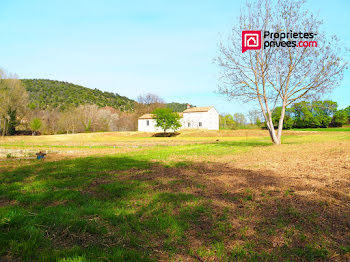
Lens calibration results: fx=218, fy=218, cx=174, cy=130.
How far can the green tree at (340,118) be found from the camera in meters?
65.2

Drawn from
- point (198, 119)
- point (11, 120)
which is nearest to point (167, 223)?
point (11, 120)

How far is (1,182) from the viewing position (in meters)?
6.51

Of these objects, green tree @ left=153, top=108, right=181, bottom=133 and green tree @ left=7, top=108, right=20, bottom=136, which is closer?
green tree @ left=7, top=108, right=20, bottom=136

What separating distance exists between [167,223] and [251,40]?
1738cm

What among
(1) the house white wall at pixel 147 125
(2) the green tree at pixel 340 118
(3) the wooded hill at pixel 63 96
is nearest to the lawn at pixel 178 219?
(1) the house white wall at pixel 147 125

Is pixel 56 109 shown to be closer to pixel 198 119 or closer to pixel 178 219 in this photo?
pixel 198 119

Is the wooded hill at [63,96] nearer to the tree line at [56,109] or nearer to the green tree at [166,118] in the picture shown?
the tree line at [56,109]

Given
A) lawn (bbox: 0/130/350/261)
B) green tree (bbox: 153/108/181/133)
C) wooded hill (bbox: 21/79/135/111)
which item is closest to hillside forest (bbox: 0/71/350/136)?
wooded hill (bbox: 21/79/135/111)

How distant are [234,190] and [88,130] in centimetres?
6395

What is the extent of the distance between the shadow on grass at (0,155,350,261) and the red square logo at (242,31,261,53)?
1435 cm

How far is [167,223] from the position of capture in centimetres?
358

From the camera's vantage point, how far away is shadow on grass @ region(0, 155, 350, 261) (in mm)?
2791

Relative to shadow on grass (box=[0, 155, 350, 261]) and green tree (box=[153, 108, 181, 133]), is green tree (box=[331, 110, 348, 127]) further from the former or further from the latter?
shadow on grass (box=[0, 155, 350, 261])

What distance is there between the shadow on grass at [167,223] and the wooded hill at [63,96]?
76.6 meters
